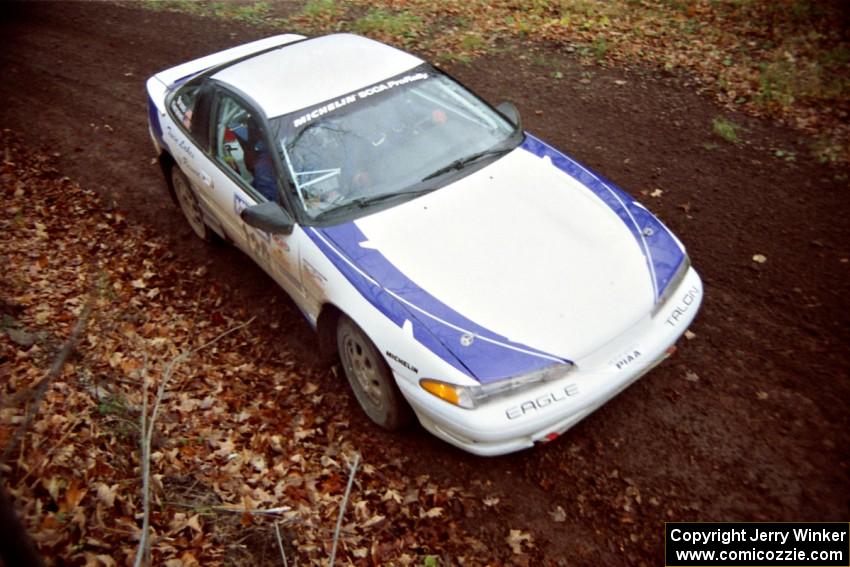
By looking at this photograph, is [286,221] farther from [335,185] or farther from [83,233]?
[83,233]

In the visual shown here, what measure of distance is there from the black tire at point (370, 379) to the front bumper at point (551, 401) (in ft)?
0.62

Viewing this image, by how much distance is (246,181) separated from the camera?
14.2 ft

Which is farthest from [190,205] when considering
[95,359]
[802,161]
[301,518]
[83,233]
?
[802,161]

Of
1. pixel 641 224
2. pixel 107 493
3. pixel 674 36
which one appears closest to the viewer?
pixel 107 493

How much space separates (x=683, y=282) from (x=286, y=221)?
2.50 metres

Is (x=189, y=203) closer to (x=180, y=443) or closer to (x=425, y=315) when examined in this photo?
(x=180, y=443)

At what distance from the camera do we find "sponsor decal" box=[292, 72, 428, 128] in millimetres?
4148

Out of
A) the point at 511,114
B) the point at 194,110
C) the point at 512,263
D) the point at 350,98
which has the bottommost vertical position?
the point at 512,263

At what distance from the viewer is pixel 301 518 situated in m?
3.37

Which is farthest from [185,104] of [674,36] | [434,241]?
[674,36]

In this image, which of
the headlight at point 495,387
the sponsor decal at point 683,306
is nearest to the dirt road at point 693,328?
the sponsor decal at point 683,306

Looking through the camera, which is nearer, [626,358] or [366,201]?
[626,358]

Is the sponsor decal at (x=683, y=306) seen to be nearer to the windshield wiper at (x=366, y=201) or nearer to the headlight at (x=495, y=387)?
the headlight at (x=495, y=387)

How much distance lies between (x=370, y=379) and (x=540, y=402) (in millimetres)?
1151
